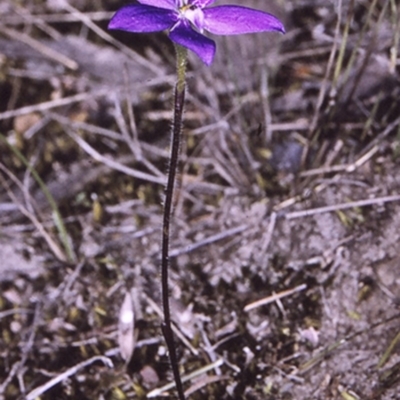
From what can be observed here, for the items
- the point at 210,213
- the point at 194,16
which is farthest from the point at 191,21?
the point at 210,213

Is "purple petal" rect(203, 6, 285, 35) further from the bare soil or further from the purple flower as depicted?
the bare soil

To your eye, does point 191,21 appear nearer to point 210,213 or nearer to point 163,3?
point 163,3

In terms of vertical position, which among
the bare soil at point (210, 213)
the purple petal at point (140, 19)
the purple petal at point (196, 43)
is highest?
the purple petal at point (140, 19)

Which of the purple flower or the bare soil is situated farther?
the bare soil

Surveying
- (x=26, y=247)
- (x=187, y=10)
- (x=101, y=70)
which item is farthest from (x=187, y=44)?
(x=101, y=70)

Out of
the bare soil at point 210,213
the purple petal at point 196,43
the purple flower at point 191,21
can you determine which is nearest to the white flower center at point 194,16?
the purple flower at point 191,21

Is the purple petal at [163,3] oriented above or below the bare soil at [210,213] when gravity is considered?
above

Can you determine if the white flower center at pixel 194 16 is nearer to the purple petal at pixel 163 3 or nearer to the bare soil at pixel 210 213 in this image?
the purple petal at pixel 163 3

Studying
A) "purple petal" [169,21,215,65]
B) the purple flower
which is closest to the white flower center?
the purple flower
